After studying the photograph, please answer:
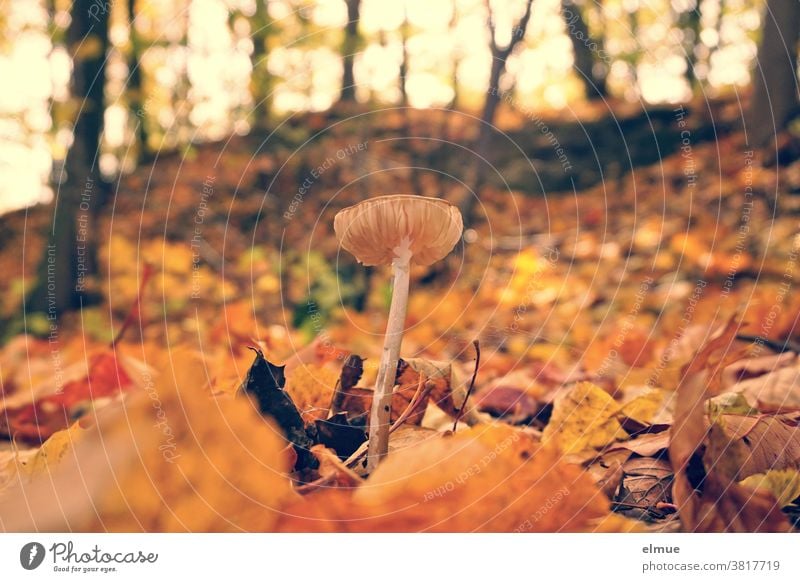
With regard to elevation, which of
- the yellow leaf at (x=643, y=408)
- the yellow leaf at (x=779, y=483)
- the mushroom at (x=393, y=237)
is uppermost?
the mushroom at (x=393, y=237)

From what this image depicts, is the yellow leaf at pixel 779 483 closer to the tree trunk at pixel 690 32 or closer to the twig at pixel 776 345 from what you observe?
the twig at pixel 776 345

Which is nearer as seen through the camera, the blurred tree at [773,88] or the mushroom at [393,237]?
the mushroom at [393,237]

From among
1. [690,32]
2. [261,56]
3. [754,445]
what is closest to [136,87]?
[261,56]

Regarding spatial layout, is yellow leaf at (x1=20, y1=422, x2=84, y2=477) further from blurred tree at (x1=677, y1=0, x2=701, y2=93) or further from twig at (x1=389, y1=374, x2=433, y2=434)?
blurred tree at (x1=677, y1=0, x2=701, y2=93)

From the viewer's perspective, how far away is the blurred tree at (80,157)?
1.75m

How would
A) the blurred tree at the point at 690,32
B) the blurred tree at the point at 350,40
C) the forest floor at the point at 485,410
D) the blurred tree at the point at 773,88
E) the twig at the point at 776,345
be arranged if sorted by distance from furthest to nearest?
the blurred tree at the point at 690,32
the blurred tree at the point at 773,88
the blurred tree at the point at 350,40
the twig at the point at 776,345
the forest floor at the point at 485,410

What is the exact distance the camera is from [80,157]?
6.48 feet

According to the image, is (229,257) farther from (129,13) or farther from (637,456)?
(637,456)

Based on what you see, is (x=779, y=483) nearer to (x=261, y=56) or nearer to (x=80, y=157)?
(x=261, y=56)

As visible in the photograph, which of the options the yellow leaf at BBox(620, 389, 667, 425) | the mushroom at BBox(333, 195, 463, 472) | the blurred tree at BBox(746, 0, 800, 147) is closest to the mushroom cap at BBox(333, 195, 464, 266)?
the mushroom at BBox(333, 195, 463, 472)

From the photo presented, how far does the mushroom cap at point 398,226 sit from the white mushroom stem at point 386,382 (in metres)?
0.03

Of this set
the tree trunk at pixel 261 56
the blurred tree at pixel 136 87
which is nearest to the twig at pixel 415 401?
the blurred tree at pixel 136 87

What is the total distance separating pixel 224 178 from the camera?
3.48 meters
